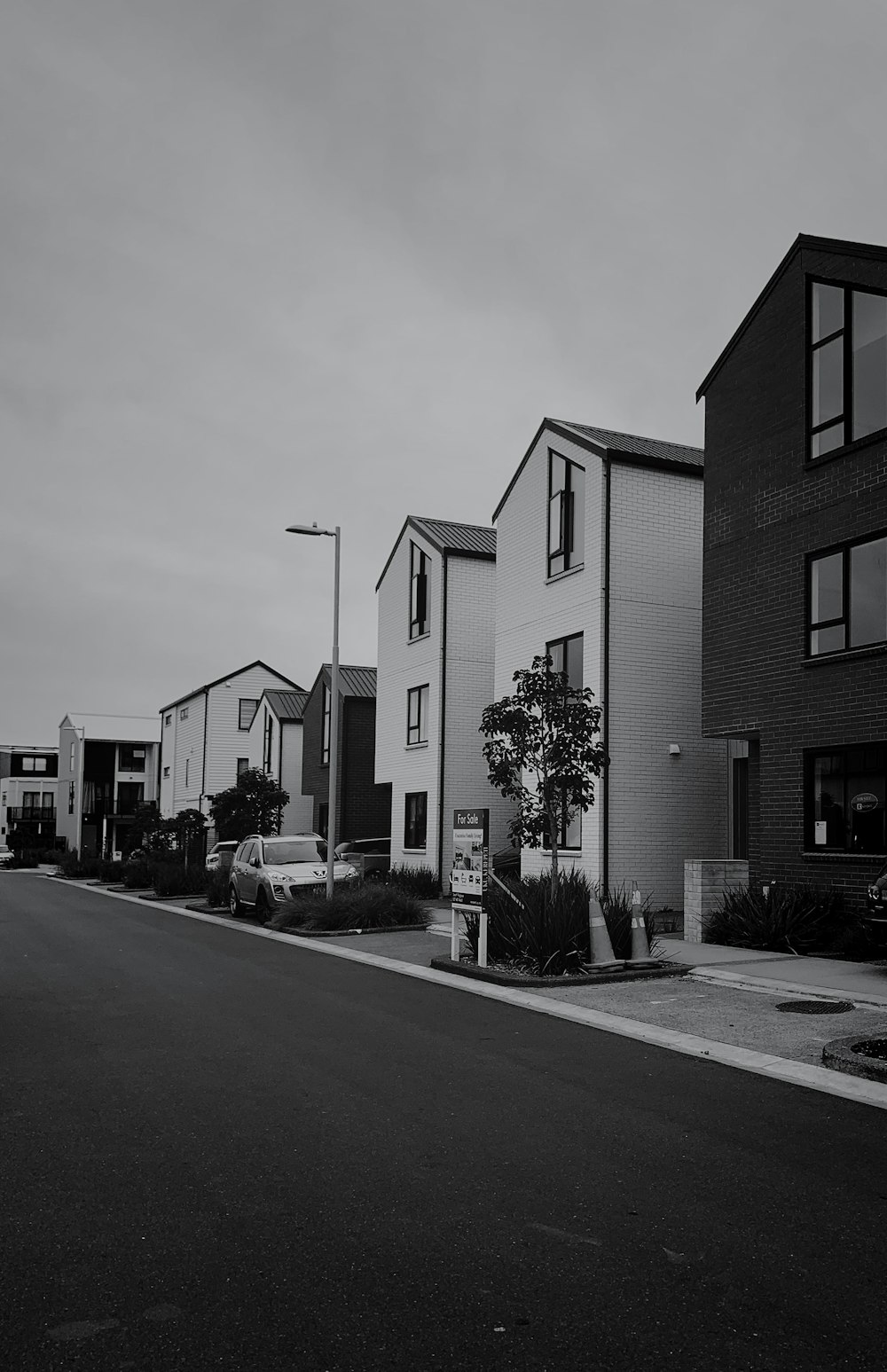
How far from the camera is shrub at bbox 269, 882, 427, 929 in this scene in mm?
20172

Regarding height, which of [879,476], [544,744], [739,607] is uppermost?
[879,476]

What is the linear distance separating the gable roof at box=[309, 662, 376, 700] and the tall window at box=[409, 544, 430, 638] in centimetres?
808

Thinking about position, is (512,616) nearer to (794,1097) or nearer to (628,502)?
(628,502)

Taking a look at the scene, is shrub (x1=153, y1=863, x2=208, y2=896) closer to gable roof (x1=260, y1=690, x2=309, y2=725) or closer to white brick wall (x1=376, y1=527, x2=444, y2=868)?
white brick wall (x1=376, y1=527, x2=444, y2=868)

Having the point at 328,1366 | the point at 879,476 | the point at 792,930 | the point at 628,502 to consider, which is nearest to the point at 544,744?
the point at 792,930

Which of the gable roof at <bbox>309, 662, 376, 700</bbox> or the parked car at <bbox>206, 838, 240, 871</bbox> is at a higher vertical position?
the gable roof at <bbox>309, 662, 376, 700</bbox>

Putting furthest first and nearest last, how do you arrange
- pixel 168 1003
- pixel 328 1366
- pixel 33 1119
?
pixel 168 1003
pixel 33 1119
pixel 328 1366

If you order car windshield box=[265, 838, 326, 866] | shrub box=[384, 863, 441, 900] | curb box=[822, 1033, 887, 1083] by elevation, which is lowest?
shrub box=[384, 863, 441, 900]

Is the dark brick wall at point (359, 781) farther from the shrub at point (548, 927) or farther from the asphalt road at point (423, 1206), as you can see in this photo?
the asphalt road at point (423, 1206)

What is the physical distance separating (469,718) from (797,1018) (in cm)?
1970

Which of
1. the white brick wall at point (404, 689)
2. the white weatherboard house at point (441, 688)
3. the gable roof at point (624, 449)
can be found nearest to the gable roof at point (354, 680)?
the white brick wall at point (404, 689)

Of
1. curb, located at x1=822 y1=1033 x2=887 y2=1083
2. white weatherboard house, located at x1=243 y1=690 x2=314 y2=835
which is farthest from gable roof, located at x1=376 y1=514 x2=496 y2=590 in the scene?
curb, located at x1=822 y1=1033 x2=887 y2=1083

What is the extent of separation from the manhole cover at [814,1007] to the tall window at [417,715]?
19.5 m

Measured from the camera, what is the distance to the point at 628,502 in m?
22.5
